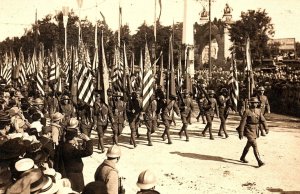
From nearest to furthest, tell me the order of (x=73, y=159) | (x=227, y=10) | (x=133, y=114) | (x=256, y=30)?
(x=73, y=159) < (x=133, y=114) < (x=256, y=30) < (x=227, y=10)

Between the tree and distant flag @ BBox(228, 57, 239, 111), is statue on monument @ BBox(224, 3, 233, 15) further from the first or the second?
distant flag @ BBox(228, 57, 239, 111)

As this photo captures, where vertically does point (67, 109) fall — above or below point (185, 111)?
above

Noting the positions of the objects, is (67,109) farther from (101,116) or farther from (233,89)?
(233,89)

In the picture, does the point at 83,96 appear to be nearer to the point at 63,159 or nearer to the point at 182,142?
the point at 182,142

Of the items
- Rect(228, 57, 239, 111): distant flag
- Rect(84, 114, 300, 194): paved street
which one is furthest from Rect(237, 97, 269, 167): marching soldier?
Rect(228, 57, 239, 111): distant flag

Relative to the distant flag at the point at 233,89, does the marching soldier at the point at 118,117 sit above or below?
below

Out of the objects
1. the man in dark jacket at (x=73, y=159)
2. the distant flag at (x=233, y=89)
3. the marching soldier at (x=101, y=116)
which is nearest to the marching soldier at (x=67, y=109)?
the marching soldier at (x=101, y=116)

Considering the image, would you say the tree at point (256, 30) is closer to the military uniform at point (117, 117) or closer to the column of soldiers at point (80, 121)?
the column of soldiers at point (80, 121)

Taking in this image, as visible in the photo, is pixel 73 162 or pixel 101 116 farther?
pixel 101 116

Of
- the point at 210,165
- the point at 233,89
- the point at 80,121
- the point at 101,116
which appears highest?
the point at 233,89

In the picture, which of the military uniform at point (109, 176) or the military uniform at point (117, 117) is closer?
A: the military uniform at point (109, 176)

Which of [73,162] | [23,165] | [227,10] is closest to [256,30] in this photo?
[227,10]

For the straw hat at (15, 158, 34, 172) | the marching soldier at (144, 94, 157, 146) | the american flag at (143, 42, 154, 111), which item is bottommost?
the marching soldier at (144, 94, 157, 146)

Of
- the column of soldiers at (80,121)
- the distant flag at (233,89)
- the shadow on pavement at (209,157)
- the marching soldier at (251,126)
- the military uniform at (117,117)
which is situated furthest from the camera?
the distant flag at (233,89)
